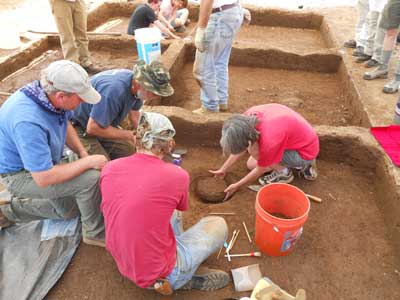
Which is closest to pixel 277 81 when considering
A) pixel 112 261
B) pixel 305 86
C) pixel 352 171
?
pixel 305 86

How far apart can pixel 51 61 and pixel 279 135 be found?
4446 mm

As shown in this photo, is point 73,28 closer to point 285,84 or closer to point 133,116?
point 133,116

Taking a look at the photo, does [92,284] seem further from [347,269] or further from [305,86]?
[305,86]

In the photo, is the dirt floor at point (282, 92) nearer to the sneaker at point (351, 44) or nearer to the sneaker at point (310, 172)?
the sneaker at point (351, 44)

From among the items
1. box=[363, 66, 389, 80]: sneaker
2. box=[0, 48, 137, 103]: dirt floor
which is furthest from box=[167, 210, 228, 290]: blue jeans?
box=[0, 48, 137, 103]: dirt floor

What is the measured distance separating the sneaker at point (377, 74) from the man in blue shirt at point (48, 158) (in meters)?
3.46

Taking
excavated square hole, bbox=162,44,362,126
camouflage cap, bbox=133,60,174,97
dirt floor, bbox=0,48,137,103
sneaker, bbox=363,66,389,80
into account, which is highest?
camouflage cap, bbox=133,60,174,97

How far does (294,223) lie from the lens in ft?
7.11

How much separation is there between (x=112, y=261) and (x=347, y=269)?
171cm

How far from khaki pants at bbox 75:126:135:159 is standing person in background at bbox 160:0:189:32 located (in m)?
4.14

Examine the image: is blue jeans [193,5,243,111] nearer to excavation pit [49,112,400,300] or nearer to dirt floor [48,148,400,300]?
excavation pit [49,112,400,300]

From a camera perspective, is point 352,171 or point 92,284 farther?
point 352,171

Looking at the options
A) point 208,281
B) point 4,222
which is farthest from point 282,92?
point 4,222

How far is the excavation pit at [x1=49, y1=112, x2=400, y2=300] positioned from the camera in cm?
224
